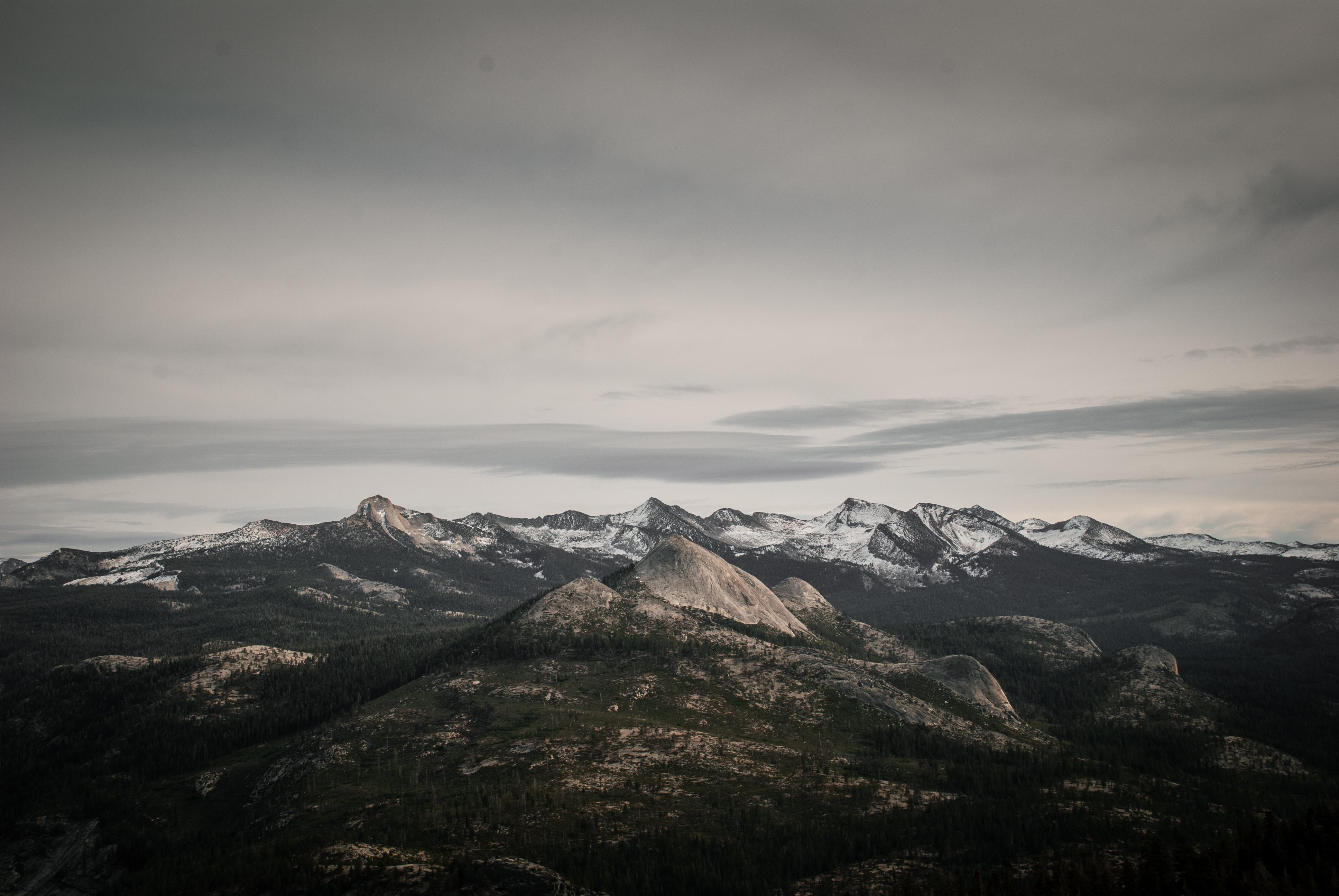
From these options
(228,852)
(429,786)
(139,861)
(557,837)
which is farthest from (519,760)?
(139,861)

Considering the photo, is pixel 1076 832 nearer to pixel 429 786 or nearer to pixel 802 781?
pixel 802 781

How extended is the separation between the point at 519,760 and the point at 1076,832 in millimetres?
129648

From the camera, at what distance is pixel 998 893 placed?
12381cm

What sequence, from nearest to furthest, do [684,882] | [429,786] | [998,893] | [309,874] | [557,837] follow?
[998,893] < [309,874] < [684,882] < [557,837] < [429,786]

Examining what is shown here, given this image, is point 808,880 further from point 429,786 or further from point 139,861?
point 139,861

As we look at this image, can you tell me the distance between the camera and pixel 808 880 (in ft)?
468

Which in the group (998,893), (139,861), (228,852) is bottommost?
(139,861)

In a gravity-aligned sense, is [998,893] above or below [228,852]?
above

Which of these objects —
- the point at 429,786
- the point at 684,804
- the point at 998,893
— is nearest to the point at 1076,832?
the point at 998,893

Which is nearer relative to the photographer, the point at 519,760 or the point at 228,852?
the point at 228,852

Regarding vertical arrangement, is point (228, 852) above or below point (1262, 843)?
below

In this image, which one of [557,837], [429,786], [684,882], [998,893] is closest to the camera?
[998,893]

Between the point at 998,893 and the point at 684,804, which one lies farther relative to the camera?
the point at 684,804

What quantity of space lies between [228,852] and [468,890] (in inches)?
3032
